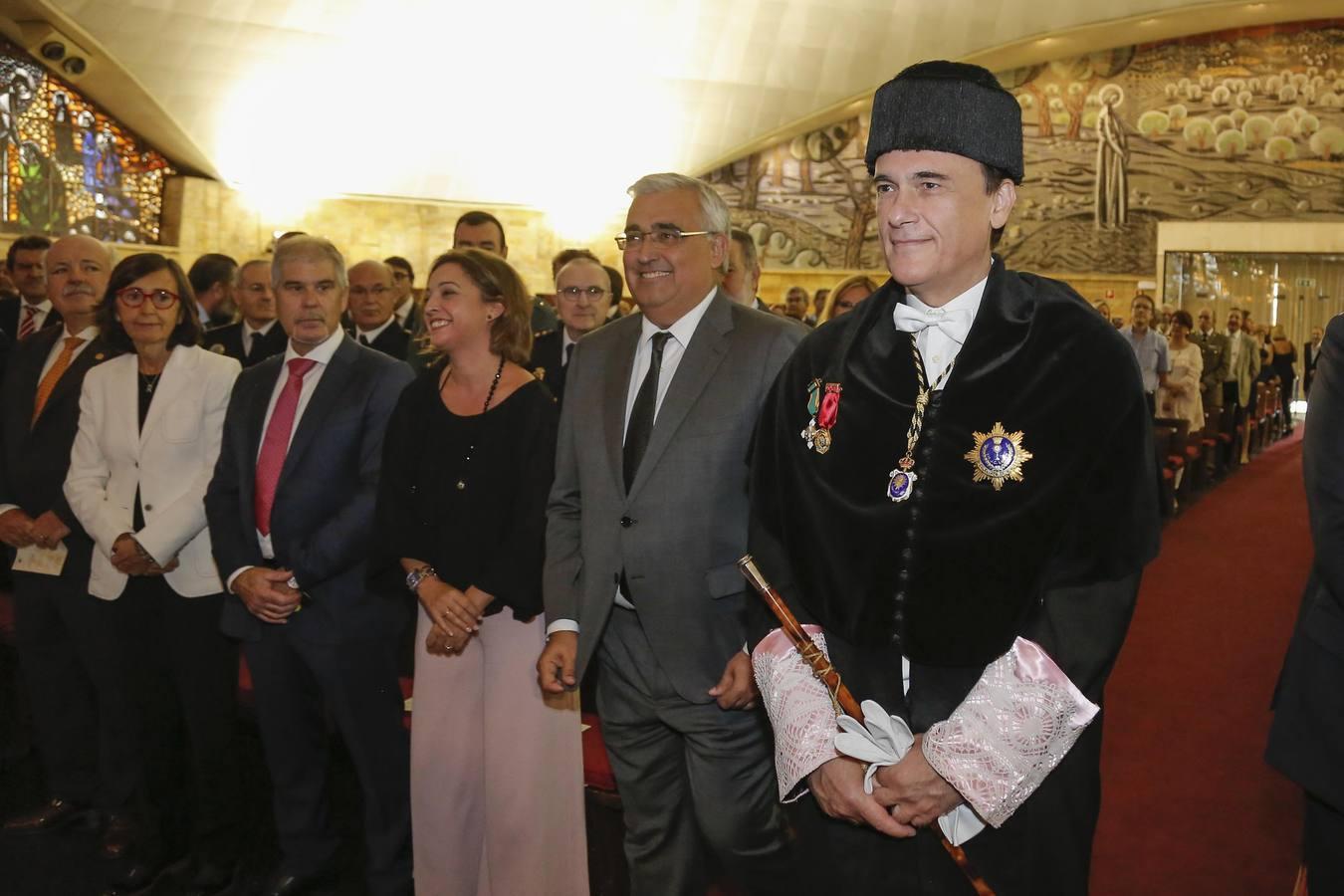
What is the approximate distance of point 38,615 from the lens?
4250mm

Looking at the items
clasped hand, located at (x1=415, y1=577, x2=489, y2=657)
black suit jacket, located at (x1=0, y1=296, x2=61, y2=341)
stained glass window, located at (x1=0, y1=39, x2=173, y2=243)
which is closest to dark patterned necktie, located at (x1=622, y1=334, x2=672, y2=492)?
clasped hand, located at (x1=415, y1=577, x2=489, y2=657)

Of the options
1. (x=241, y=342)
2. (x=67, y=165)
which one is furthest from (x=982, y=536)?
(x=67, y=165)

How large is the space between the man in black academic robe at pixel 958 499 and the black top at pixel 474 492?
4.04 ft

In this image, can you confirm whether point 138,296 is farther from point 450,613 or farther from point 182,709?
point 450,613

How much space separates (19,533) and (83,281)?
3.25 feet

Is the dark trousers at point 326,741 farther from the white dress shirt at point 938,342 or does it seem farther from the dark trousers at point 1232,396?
the dark trousers at point 1232,396

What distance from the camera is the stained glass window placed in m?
16.6

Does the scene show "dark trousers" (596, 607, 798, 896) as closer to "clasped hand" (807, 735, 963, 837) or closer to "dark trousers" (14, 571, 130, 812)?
"clasped hand" (807, 735, 963, 837)

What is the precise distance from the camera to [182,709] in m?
3.86

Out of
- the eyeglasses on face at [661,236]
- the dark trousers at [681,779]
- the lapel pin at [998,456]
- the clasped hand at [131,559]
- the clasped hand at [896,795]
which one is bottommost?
the dark trousers at [681,779]

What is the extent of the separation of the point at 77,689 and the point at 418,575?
1.85 m

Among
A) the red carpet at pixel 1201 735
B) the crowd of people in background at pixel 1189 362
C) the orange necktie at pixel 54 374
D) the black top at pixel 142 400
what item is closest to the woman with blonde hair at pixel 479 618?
the black top at pixel 142 400

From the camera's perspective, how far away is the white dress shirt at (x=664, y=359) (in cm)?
294

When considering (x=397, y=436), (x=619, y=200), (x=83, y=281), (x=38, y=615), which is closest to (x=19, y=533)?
(x=38, y=615)
